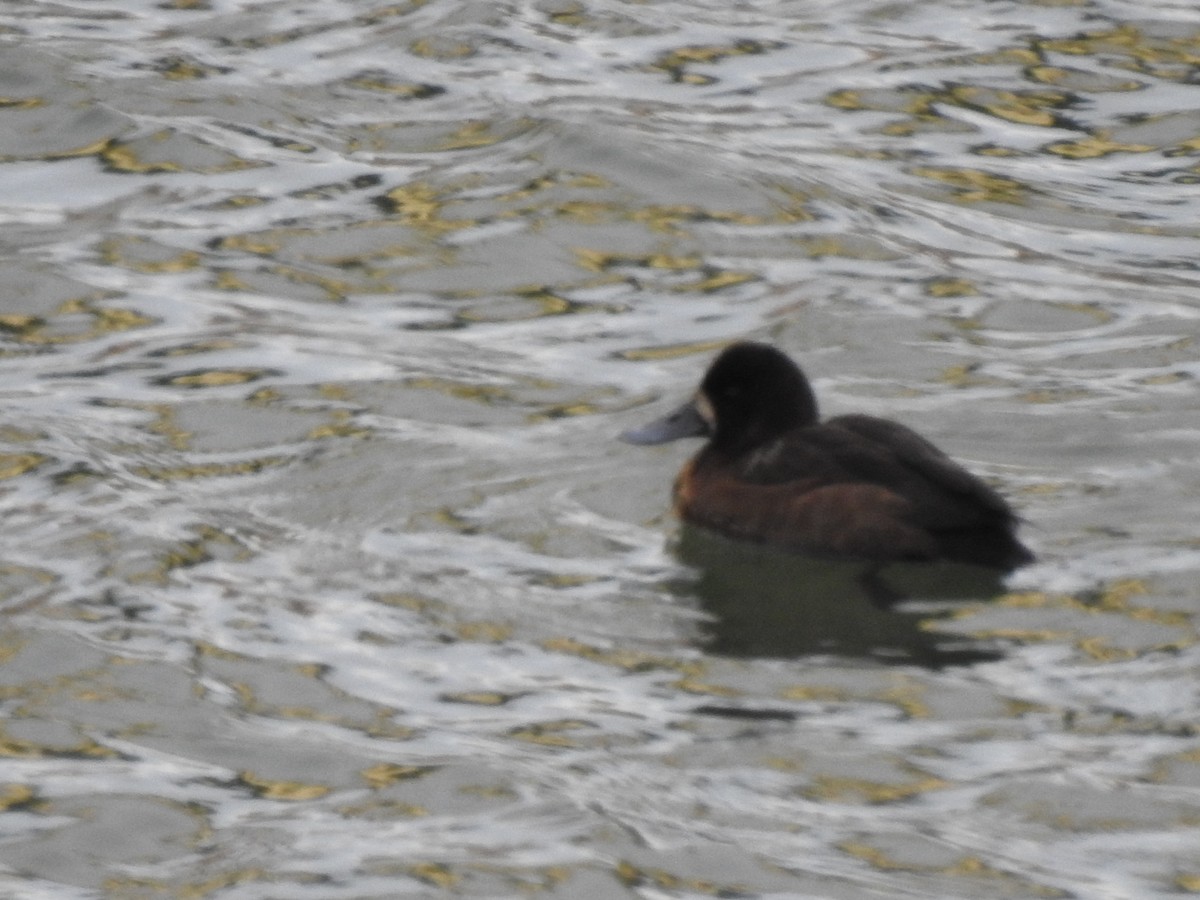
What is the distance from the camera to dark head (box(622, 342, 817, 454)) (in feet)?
30.9

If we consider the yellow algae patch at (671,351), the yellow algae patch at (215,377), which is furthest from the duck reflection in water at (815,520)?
the yellow algae patch at (215,377)

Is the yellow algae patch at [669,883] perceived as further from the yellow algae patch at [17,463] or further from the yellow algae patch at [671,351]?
the yellow algae patch at [671,351]

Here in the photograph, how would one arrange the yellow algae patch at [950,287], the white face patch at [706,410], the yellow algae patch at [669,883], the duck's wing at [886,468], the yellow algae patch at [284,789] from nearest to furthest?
the yellow algae patch at [669,883]
the yellow algae patch at [284,789]
the duck's wing at [886,468]
the white face patch at [706,410]
the yellow algae patch at [950,287]

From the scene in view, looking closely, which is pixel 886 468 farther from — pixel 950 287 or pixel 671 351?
pixel 950 287

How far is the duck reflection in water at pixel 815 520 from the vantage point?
8.49 meters

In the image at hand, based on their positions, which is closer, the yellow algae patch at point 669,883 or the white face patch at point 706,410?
the yellow algae patch at point 669,883

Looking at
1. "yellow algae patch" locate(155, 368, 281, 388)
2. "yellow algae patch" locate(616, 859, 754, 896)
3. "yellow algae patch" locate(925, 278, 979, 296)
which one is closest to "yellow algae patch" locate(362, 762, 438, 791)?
"yellow algae patch" locate(616, 859, 754, 896)

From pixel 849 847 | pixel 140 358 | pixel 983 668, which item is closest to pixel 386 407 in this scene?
pixel 140 358

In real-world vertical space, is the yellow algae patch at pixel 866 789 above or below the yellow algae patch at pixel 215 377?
above

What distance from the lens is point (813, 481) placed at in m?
9.08

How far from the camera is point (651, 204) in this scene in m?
12.4

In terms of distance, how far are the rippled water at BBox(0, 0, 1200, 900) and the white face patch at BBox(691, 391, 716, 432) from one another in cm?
37

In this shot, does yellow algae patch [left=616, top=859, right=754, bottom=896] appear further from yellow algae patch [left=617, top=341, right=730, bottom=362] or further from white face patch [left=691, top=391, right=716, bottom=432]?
yellow algae patch [left=617, top=341, right=730, bottom=362]

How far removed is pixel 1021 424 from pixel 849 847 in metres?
3.44
